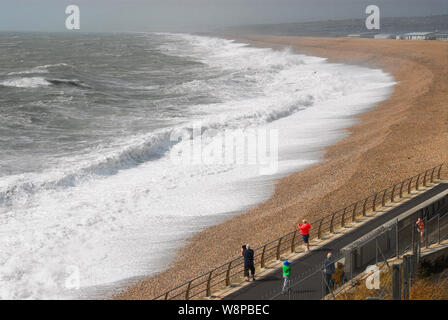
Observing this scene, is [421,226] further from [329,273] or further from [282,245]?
[282,245]

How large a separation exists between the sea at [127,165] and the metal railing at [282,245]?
81.1 inches

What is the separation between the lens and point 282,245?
15781 millimetres

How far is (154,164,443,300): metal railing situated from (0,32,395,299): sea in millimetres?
2059

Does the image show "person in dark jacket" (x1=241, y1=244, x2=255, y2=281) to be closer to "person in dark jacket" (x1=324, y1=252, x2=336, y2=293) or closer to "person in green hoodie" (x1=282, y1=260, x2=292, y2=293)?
"person in green hoodie" (x1=282, y1=260, x2=292, y2=293)

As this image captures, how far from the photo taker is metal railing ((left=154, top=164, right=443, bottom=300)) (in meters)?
13.1

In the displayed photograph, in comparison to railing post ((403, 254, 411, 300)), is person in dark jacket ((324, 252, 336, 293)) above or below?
below

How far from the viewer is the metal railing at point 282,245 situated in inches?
517

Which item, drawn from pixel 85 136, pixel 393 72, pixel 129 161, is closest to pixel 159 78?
pixel 393 72

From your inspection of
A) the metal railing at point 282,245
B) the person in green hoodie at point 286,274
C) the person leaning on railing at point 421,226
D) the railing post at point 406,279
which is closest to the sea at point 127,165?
the metal railing at point 282,245

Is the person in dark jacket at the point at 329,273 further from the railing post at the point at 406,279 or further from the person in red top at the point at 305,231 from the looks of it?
the person in red top at the point at 305,231

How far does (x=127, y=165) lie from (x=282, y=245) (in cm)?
1225

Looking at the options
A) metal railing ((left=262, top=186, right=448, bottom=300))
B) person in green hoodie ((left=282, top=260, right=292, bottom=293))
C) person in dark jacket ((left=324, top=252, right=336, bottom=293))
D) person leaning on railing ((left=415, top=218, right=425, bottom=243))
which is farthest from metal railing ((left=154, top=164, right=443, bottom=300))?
person leaning on railing ((left=415, top=218, right=425, bottom=243))

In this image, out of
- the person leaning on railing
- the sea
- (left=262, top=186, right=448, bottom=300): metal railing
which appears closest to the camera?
(left=262, top=186, right=448, bottom=300): metal railing

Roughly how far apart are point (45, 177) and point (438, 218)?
53.0ft
